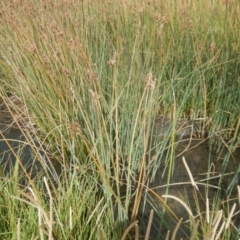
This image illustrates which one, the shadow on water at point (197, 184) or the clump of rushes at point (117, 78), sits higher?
the clump of rushes at point (117, 78)

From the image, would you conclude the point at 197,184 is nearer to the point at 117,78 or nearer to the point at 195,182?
the point at 195,182

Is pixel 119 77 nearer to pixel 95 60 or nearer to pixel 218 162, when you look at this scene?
pixel 95 60

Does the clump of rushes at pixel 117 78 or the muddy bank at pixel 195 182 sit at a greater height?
the clump of rushes at pixel 117 78

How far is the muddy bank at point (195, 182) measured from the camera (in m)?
2.15

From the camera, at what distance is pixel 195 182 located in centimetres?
218

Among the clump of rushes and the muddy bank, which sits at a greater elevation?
the clump of rushes

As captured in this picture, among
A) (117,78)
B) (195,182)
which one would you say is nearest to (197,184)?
(195,182)

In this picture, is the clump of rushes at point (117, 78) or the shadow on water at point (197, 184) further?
the clump of rushes at point (117, 78)

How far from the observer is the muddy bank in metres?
2.15

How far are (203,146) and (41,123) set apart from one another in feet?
3.14

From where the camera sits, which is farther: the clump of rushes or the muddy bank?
the clump of rushes

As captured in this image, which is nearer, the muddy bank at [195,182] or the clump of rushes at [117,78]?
the muddy bank at [195,182]

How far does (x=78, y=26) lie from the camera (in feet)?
10.5

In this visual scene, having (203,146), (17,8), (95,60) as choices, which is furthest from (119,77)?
(17,8)
